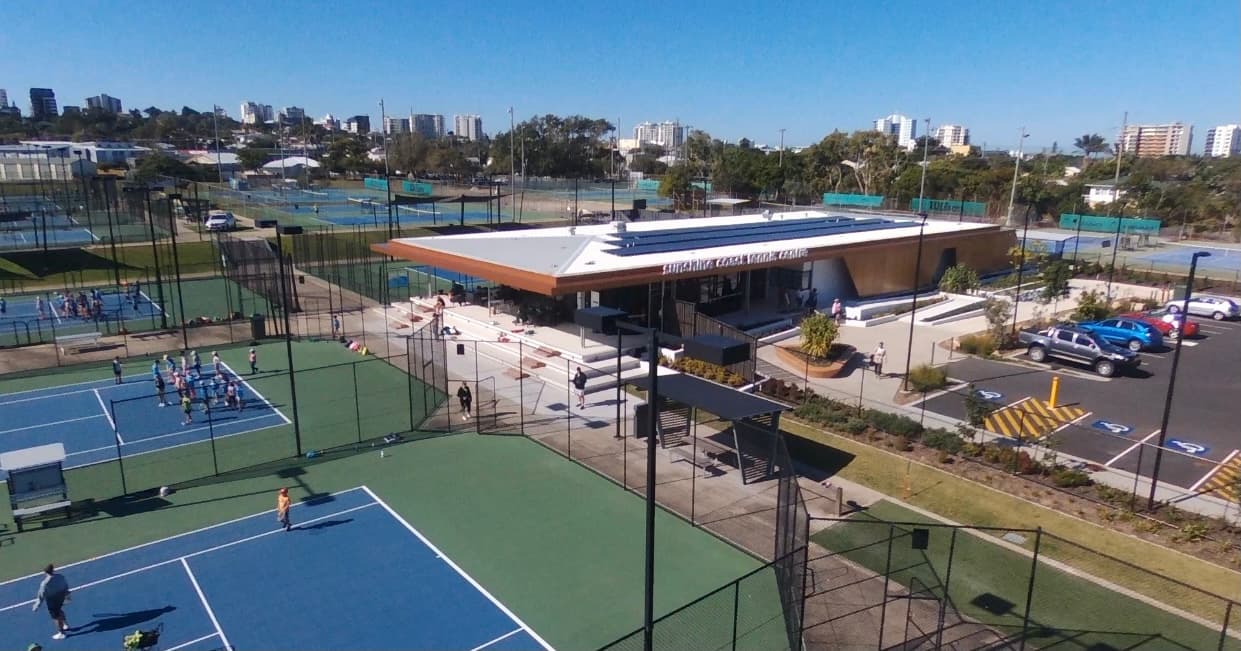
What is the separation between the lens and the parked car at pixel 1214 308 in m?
40.6

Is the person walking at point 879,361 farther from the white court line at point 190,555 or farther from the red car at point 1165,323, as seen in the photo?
the white court line at point 190,555

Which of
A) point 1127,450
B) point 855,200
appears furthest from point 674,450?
point 855,200

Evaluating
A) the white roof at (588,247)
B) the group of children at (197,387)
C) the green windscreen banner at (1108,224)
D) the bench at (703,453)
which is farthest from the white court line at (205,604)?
the green windscreen banner at (1108,224)

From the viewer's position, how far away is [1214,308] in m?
40.8

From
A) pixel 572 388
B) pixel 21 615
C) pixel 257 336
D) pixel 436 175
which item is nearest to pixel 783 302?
pixel 572 388

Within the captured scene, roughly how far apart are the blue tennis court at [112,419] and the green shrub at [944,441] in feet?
70.2

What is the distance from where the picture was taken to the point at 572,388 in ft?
91.7

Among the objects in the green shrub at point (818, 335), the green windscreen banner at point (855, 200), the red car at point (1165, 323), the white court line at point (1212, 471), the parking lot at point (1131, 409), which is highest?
the green windscreen banner at point (855, 200)

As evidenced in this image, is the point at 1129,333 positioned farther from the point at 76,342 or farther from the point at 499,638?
the point at 76,342

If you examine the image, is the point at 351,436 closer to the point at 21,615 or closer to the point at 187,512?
the point at 187,512

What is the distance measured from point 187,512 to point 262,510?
187cm

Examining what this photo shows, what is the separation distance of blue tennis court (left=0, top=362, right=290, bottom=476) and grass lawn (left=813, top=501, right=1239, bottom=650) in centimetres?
1888

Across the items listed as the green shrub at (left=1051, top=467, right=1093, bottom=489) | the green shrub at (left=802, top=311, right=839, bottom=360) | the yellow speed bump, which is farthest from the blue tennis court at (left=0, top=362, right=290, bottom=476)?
the yellow speed bump

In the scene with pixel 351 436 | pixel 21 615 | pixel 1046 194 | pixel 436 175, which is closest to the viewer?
pixel 21 615
